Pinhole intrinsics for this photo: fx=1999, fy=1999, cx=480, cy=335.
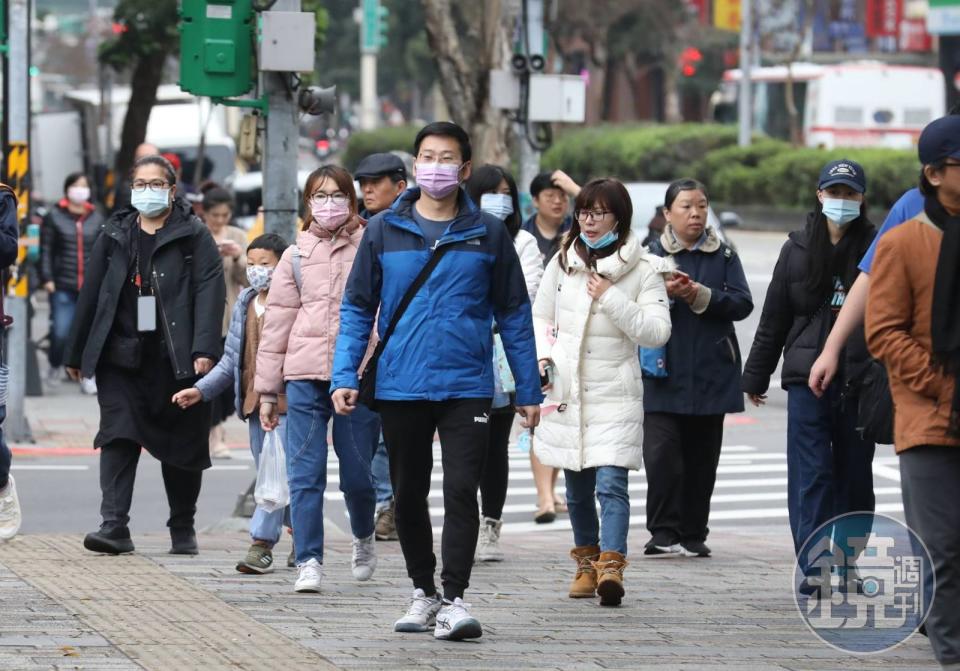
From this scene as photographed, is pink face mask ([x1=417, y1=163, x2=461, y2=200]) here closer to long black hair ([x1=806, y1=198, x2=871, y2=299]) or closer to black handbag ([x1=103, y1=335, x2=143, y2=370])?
long black hair ([x1=806, y1=198, x2=871, y2=299])

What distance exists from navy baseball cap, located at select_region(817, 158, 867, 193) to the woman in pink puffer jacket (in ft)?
6.44

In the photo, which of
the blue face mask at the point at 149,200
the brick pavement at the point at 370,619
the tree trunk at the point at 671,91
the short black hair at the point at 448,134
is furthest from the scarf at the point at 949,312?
the tree trunk at the point at 671,91

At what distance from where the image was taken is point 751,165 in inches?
1756

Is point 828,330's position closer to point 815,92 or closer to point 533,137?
point 533,137

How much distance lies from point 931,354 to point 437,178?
209 cm

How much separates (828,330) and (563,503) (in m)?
4.09

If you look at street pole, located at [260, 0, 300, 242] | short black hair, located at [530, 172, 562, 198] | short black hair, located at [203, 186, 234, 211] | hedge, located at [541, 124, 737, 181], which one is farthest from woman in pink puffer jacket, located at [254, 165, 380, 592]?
hedge, located at [541, 124, 737, 181]

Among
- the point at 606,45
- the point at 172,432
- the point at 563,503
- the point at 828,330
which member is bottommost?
the point at 563,503

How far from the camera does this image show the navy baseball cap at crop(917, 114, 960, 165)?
5.97 meters

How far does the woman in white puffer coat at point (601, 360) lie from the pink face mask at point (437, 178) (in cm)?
111

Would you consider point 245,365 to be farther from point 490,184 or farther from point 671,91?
point 671,91

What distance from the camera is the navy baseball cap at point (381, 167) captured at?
30.3 ft

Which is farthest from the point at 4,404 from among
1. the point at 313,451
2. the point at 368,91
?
the point at 368,91

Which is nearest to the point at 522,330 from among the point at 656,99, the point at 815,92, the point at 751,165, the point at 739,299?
the point at 739,299
